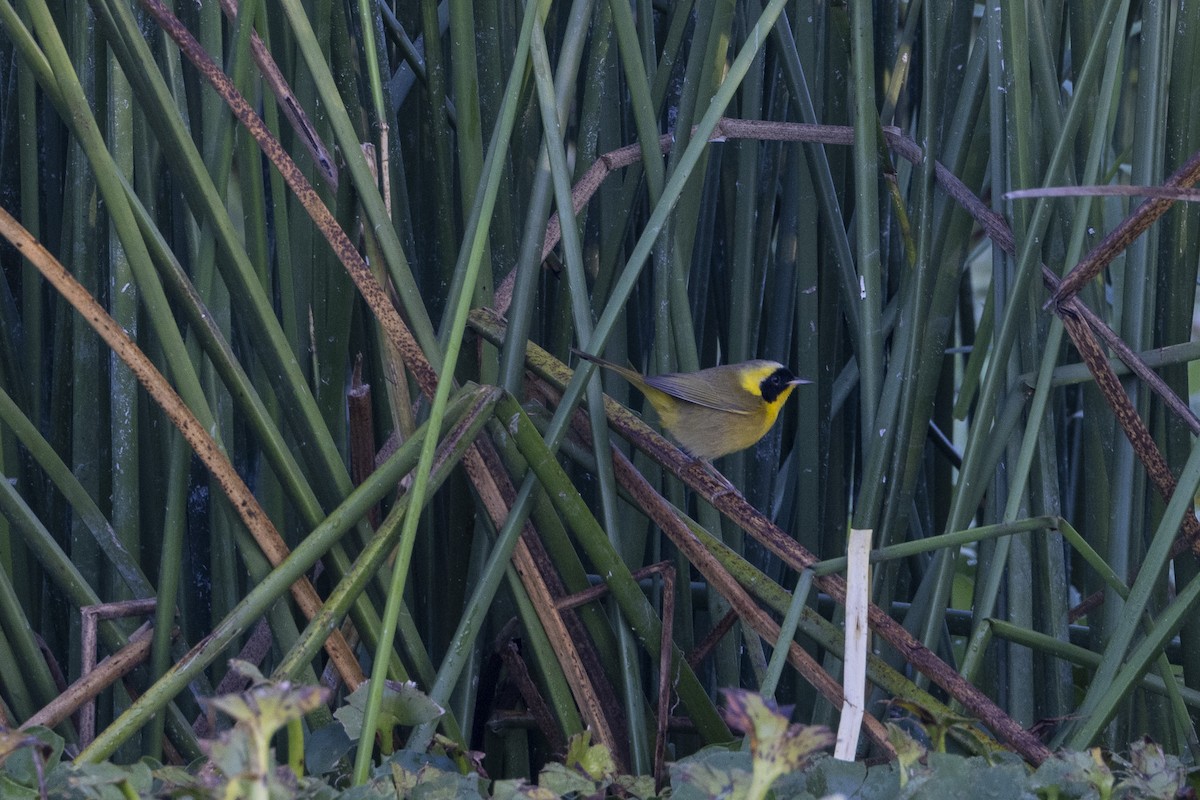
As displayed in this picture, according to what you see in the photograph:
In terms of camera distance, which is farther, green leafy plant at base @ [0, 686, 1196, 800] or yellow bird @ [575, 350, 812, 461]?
yellow bird @ [575, 350, 812, 461]

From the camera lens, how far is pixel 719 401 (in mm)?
2357

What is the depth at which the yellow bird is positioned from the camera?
201 centimetres

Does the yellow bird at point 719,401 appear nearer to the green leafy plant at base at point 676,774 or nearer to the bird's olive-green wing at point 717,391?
the bird's olive-green wing at point 717,391

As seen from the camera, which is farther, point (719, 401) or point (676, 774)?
point (719, 401)

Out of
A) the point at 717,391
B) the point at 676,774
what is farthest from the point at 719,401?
the point at 676,774

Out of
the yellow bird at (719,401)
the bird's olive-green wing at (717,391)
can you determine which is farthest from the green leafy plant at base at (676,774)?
the bird's olive-green wing at (717,391)

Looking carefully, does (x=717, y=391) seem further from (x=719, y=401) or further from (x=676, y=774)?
(x=676, y=774)

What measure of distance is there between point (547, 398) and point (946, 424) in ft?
2.95

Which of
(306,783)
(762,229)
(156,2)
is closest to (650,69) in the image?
(762,229)

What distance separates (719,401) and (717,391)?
6 centimetres

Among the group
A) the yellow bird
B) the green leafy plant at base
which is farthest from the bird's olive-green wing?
the green leafy plant at base

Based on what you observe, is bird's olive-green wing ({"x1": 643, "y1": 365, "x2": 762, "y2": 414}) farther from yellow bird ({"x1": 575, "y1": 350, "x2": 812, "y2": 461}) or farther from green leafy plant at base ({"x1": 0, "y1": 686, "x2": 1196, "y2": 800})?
green leafy plant at base ({"x1": 0, "y1": 686, "x2": 1196, "y2": 800})

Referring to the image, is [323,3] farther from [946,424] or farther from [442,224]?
[946,424]

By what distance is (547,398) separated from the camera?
178cm
